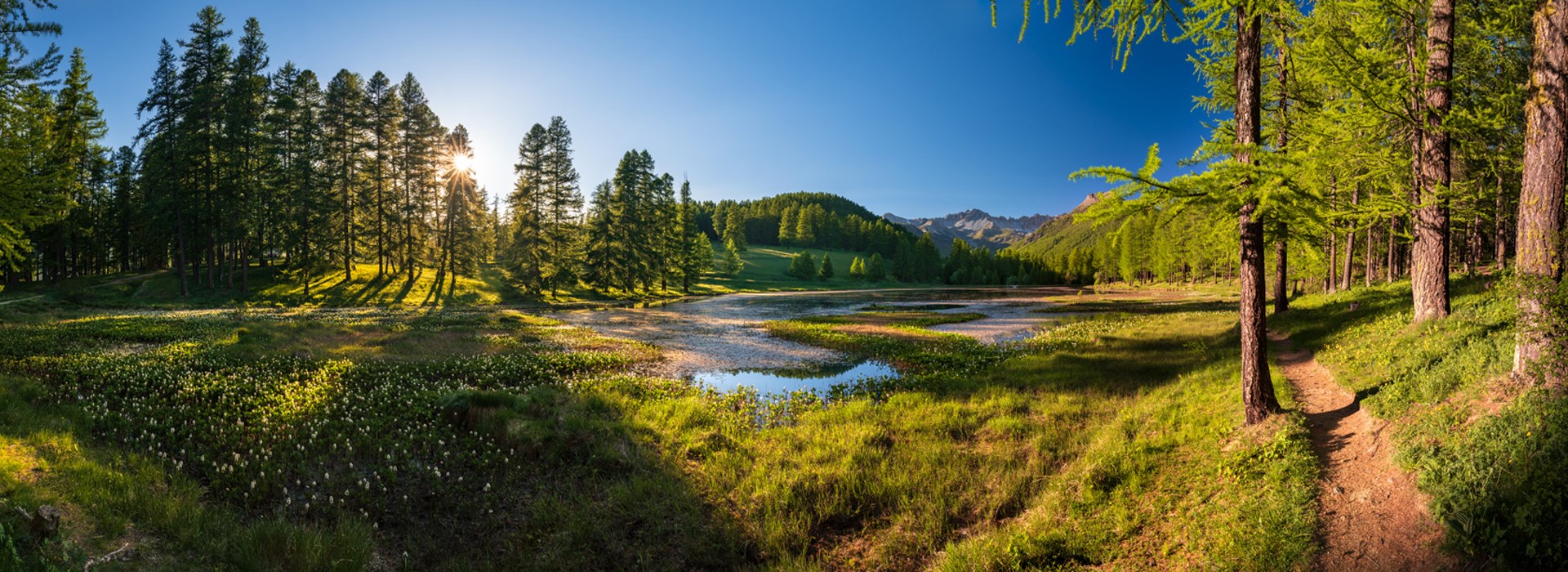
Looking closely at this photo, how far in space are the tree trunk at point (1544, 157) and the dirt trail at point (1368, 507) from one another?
6.33ft

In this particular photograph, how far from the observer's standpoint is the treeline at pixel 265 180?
142 ft

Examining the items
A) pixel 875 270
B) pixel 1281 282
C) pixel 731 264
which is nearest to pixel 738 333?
pixel 1281 282

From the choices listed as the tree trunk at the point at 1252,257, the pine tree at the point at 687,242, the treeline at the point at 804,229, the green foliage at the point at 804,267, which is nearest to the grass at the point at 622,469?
the tree trunk at the point at 1252,257

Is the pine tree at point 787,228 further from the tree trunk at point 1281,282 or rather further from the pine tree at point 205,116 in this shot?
the tree trunk at point 1281,282

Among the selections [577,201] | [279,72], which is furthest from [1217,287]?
[279,72]

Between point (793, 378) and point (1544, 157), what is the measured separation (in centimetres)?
1550

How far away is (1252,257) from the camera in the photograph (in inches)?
336

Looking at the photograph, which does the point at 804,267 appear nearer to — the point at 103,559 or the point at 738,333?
the point at 738,333

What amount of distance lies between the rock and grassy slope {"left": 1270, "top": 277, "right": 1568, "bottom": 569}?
12.7 metres

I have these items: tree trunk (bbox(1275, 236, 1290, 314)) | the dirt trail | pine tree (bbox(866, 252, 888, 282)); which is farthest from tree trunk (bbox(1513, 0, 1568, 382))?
pine tree (bbox(866, 252, 888, 282))

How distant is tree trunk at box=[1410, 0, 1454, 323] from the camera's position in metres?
12.2

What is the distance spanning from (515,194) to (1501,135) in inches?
2645

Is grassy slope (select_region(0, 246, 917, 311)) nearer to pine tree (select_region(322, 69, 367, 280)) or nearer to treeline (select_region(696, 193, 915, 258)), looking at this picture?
pine tree (select_region(322, 69, 367, 280))

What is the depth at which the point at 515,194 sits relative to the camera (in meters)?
59.8
